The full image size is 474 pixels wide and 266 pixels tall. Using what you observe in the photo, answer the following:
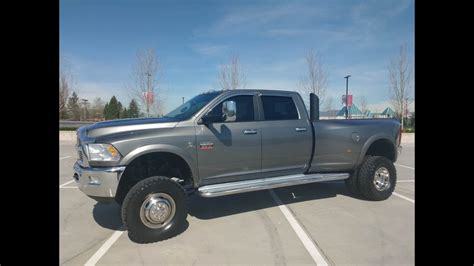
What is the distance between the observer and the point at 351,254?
10.8ft

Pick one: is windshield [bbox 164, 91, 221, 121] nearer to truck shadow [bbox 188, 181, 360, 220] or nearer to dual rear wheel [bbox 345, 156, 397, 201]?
truck shadow [bbox 188, 181, 360, 220]

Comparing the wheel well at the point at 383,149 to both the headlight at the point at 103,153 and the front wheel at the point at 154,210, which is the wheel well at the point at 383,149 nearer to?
the front wheel at the point at 154,210

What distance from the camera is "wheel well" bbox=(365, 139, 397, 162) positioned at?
5.79 meters

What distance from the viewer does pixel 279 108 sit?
5004 mm

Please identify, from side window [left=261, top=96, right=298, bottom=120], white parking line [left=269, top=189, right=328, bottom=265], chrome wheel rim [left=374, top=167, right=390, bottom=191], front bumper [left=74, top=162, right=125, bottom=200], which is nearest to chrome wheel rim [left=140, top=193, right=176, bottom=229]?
front bumper [left=74, top=162, right=125, bottom=200]

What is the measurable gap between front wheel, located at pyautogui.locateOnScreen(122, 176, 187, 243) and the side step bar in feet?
1.37

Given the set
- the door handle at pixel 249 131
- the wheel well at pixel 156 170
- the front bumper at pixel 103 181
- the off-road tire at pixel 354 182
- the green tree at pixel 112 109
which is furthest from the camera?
the green tree at pixel 112 109

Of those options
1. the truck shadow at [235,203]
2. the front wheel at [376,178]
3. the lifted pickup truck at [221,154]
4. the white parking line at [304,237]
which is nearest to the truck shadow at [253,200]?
the truck shadow at [235,203]

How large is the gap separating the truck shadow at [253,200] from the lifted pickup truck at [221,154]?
67cm

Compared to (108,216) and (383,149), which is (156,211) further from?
(383,149)

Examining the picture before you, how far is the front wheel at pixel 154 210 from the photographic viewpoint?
143 inches
